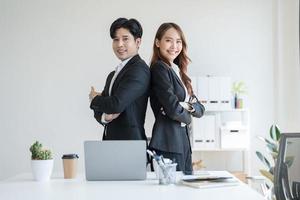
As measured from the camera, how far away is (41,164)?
82.8 inches

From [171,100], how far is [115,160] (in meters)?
0.46

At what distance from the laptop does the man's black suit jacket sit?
296 millimetres

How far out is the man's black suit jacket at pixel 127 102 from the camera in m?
2.29

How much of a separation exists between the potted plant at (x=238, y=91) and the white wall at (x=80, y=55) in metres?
0.07

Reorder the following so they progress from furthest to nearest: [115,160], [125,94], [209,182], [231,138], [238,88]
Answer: [238,88], [231,138], [125,94], [115,160], [209,182]

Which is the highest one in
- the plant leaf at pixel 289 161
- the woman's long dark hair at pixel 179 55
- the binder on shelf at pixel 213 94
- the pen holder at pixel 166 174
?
the woman's long dark hair at pixel 179 55

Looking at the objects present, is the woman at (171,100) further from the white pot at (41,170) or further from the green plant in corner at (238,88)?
the green plant in corner at (238,88)

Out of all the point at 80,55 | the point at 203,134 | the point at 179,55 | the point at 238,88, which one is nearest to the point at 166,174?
the point at 179,55

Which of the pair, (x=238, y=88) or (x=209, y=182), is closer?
(x=209, y=182)

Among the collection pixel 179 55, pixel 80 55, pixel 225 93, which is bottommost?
pixel 225 93

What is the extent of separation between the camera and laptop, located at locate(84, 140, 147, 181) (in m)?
2.04

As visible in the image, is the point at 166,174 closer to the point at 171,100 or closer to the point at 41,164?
the point at 171,100

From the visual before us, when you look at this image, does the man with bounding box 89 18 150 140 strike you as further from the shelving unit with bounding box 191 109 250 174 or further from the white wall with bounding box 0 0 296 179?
the white wall with bounding box 0 0 296 179

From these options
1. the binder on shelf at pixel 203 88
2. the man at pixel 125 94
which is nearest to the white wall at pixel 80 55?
the binder on shelf at pixel 203 88
